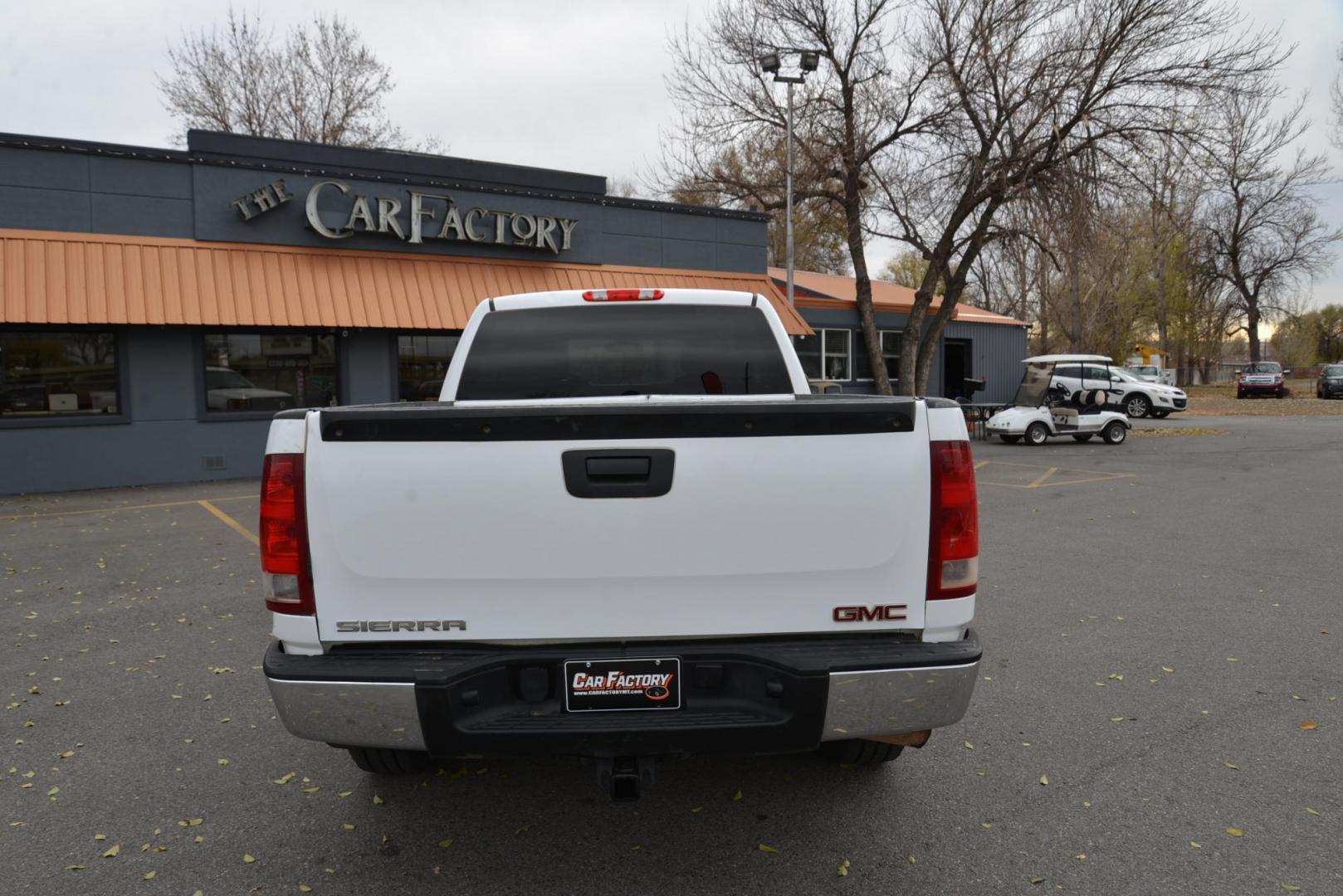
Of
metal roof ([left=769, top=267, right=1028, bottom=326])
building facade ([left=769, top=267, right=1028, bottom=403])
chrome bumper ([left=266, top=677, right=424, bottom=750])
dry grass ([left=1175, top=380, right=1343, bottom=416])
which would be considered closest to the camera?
chrome bumper ([left=266, top=677, right=424, bottom=750])

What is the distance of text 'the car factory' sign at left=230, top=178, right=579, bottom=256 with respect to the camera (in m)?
14.6

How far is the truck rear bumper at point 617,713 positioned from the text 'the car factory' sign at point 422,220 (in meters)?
13.9

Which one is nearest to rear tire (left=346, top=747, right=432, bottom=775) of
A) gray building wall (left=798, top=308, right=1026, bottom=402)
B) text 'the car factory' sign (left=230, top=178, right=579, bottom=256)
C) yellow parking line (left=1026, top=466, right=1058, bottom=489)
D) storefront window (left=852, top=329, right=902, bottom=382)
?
yellow parking line (left=1026, top=466, right=1058, bottom=489)

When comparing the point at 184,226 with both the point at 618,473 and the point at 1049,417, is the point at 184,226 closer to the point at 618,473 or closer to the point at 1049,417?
the point at 618,473

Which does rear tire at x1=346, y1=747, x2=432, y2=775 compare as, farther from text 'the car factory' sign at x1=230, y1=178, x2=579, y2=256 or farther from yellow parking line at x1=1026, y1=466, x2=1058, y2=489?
text 'the car factory' sign at x1=230, y1=178, x2=579, y2=256

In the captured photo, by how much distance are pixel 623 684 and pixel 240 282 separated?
1393 centimetres

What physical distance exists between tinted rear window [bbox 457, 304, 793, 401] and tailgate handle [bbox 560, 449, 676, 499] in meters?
1.80

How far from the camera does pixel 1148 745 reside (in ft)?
12.9

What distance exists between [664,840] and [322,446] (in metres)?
1.84

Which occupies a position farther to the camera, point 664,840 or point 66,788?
point 66,788

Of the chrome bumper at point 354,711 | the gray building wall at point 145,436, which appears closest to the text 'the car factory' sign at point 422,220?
the gray building wall at point 145,436

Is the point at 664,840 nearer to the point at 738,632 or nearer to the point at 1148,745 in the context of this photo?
the point at 738,632

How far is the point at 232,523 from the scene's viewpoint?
416 inches

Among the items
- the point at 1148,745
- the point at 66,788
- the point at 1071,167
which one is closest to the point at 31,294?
the point at 66,788
